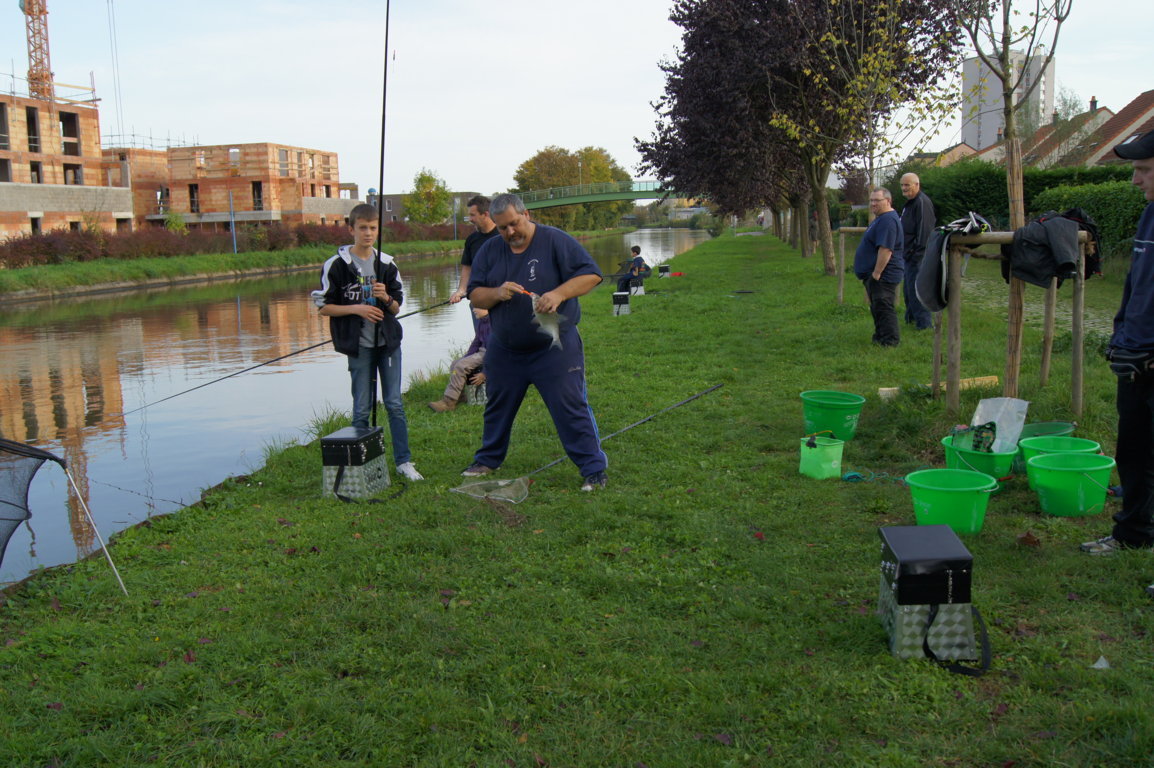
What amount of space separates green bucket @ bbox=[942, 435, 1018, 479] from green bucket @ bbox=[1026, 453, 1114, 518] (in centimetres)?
33

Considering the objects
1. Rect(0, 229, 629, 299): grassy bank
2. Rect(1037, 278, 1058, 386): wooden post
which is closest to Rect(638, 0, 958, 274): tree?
Rect(1037, 278, 1058, 386): wooden post

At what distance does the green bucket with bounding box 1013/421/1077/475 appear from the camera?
5715mm

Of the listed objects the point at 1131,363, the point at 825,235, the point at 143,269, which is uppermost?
the point at 825,235

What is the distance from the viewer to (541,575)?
15.2 feet

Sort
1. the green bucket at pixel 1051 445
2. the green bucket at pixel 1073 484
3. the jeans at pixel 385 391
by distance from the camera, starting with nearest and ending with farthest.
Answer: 1. the green bucket at pixel 1073 484
2. the green bucket at pixel 1051 445
3. the jeans at pixel 385 391

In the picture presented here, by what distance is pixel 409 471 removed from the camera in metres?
6.52

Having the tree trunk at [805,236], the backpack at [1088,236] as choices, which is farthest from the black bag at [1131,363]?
the tree trunk at [805,236]

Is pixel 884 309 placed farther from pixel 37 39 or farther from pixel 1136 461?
pixel 37 39

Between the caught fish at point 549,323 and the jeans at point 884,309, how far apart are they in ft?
18.4

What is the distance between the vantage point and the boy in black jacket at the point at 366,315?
625 centimetres

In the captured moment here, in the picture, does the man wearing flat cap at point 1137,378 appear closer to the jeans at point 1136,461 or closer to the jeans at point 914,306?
the jeans at point 1136,461

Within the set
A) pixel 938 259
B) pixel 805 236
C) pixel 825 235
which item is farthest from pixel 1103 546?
pixel 805 236

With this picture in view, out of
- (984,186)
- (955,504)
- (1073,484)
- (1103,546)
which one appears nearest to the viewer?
(1103,546)

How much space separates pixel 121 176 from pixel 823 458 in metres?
72.7
